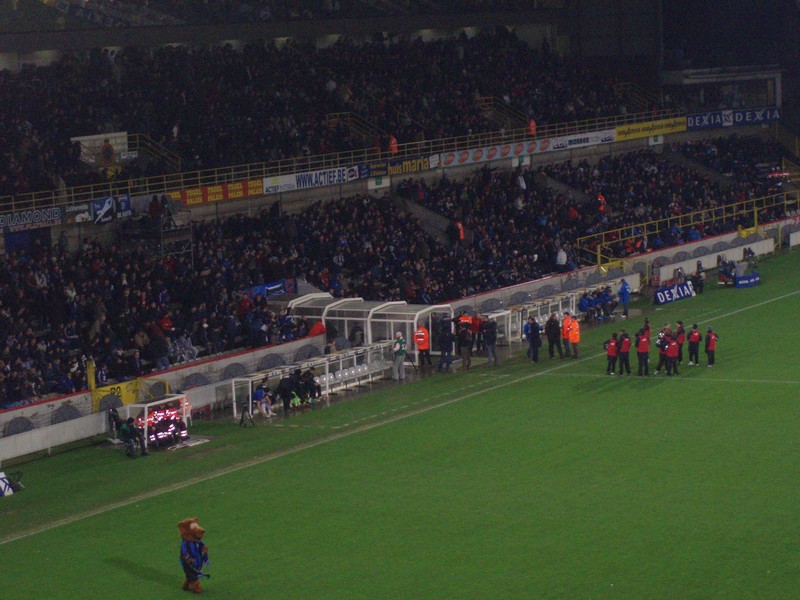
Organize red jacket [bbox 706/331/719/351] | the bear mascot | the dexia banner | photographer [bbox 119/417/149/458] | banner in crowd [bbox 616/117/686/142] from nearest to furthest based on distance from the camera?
the bear mascot → photographer [bbox 119/417/149/458] → red jacket [bbox 706/331/719/351] → the dexia banner → banner in crowd [bbox 616/117/686/142]

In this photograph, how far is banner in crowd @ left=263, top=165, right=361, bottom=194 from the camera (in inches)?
1818

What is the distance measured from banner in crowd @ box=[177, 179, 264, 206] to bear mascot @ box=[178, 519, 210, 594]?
23710 mm

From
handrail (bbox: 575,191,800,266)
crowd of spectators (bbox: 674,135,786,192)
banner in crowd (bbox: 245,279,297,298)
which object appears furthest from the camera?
crowd of spectators (bbox: 674,135,786,192)

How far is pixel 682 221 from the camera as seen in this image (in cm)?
5862

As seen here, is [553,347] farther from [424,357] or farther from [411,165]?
[411,165]

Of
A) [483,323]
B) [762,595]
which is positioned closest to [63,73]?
[483,323]

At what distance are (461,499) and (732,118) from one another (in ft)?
162

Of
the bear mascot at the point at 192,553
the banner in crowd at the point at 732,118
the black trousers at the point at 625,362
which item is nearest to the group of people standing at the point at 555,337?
the black trousers at the point at 625,362

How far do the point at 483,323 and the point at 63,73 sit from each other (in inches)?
708

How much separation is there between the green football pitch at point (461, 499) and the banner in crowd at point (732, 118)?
1337 inches

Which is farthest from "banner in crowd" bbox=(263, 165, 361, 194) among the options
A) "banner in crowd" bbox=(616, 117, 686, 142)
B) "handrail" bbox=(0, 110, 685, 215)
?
"banner in crowd" bbox=(616, 117, 686, 142)

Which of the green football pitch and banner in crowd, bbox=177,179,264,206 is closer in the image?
the green football pitch

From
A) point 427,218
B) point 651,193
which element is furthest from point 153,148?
point 651,193

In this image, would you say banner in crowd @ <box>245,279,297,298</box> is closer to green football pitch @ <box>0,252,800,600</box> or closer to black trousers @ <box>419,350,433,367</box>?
black trousers @ <box>419,350,433,367</box>
